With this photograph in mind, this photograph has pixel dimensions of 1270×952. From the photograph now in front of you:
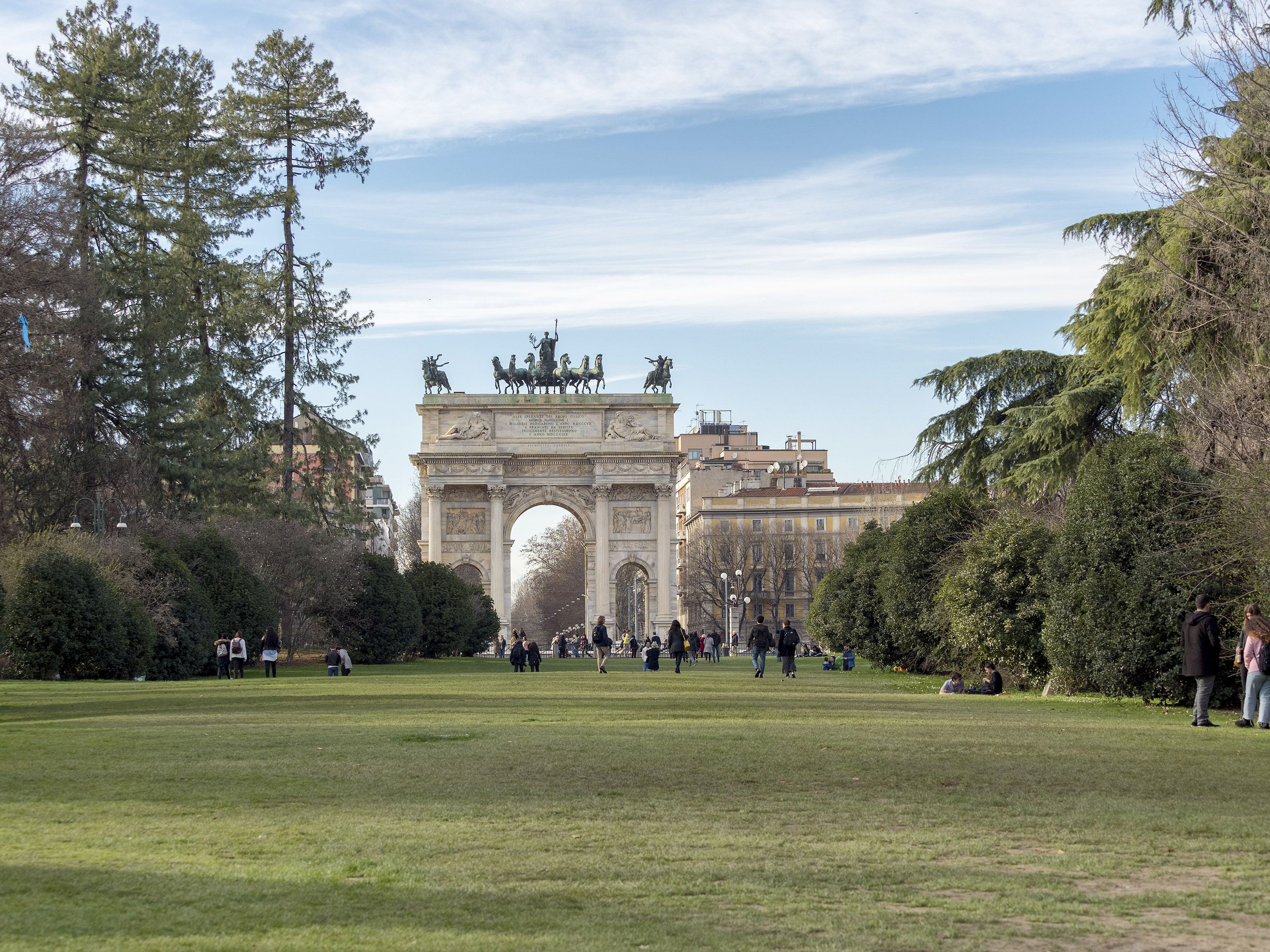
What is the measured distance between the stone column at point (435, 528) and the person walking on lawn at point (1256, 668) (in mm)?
59841

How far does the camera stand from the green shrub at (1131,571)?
19422mm

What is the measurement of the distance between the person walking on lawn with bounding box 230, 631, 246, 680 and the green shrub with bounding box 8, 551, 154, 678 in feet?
11.4

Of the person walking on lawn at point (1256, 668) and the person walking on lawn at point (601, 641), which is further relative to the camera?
the person walking on lawn at point (601, 641)

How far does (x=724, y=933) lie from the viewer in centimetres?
588

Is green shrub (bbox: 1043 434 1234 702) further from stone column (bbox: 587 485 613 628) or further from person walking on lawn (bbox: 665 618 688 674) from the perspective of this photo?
stone column (bbox: 587 485 613 628)

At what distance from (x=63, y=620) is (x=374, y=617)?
49.3 feet

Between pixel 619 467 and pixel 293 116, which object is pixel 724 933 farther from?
pixel 619 467

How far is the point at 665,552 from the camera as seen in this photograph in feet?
244

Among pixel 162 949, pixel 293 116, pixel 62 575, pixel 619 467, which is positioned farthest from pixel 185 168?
pixel 162 949

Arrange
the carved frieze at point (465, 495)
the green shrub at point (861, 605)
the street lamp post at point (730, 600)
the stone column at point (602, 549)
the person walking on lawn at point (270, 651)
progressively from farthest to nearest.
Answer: the street lamp post at point (730, 600) < the carved frieze at point (465, 495) < the stone column at point (602, 549) < the green shrub at point (861, 605) < the person walking on lawn at point (270, 651)

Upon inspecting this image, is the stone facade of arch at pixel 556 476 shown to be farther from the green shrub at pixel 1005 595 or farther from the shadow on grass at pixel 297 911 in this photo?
the shadow on grass at pixel 297 911

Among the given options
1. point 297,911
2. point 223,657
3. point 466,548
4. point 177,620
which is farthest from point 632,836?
point 466,548

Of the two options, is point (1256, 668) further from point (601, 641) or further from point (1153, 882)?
point (601, 641)

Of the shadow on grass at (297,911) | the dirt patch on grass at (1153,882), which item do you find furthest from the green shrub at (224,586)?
the dirt patch on grass at (1153,882)
